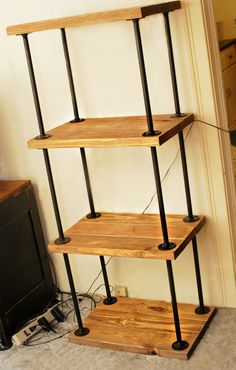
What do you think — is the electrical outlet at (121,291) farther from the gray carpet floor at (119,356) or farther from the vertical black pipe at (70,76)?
the vertical black pipe at (70,76)

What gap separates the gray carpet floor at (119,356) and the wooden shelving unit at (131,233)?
3 cm

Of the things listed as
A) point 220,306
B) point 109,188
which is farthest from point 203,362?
point 109,188

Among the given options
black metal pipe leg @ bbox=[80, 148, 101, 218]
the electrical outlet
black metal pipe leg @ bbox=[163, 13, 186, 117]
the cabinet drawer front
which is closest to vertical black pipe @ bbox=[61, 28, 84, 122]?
black metal pipe leg @ bbox=[80, 148, 101, 218]

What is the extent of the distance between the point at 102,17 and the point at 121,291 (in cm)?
128

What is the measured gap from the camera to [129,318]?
104 inches

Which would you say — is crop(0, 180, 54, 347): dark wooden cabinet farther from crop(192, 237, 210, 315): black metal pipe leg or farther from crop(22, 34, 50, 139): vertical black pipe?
crop(192, 237, 210, 315): black metal pipe leg

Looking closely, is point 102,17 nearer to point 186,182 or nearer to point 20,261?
point 186,182

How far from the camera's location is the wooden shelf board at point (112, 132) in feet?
6.98

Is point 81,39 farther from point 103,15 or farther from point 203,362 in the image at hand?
point 203,362

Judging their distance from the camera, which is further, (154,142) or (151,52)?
(151,52)

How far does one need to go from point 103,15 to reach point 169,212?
89cm

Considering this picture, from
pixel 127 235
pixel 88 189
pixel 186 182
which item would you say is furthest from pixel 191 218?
pixel 88 189

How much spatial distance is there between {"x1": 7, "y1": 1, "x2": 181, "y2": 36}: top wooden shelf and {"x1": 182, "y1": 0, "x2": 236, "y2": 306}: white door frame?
0.11 metres

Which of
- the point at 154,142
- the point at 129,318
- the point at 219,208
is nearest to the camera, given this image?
the point at 154,142
